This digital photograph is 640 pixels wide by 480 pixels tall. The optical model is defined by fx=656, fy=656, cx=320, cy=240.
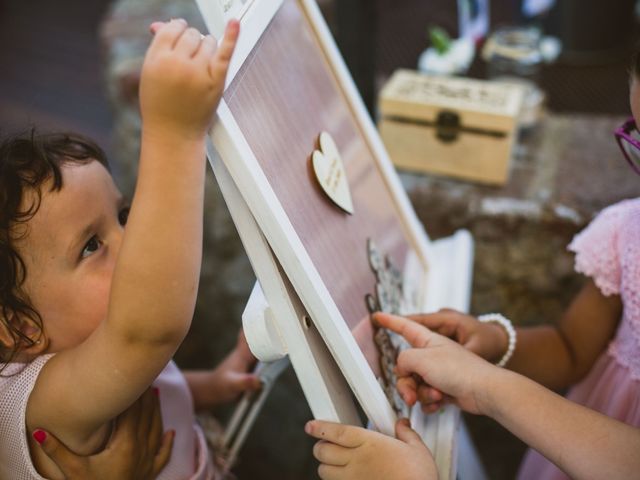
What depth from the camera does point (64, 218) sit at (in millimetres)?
766

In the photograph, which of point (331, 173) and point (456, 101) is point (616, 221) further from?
point (456, 101)

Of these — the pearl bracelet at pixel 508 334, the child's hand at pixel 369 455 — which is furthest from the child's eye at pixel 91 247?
the pearl bracelet at pixel 508 334

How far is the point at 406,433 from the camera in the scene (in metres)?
0.78

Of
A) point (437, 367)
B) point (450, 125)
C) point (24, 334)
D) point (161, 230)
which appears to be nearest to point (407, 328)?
point (437, 367)

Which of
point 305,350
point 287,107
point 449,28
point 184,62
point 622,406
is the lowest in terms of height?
point 622,406

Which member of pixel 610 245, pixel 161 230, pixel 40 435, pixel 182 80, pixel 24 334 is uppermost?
pixel 182 80

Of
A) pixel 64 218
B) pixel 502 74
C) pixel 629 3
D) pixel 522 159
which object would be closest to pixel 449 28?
pixel 629 3

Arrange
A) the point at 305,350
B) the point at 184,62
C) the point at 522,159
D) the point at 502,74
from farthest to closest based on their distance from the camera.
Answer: the point at 502,74, the point at 522,159, the point at 305,350, the point at 184,62

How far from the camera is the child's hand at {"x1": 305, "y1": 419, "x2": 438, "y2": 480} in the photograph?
0.73 metres

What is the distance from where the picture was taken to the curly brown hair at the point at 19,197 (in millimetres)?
755

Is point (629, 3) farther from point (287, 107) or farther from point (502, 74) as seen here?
point (287, 107)

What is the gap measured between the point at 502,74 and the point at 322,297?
1322 mm

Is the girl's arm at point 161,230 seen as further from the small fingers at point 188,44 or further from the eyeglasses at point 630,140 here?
the eyeglasses at point 630,140

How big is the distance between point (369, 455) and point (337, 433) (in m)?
0.04
